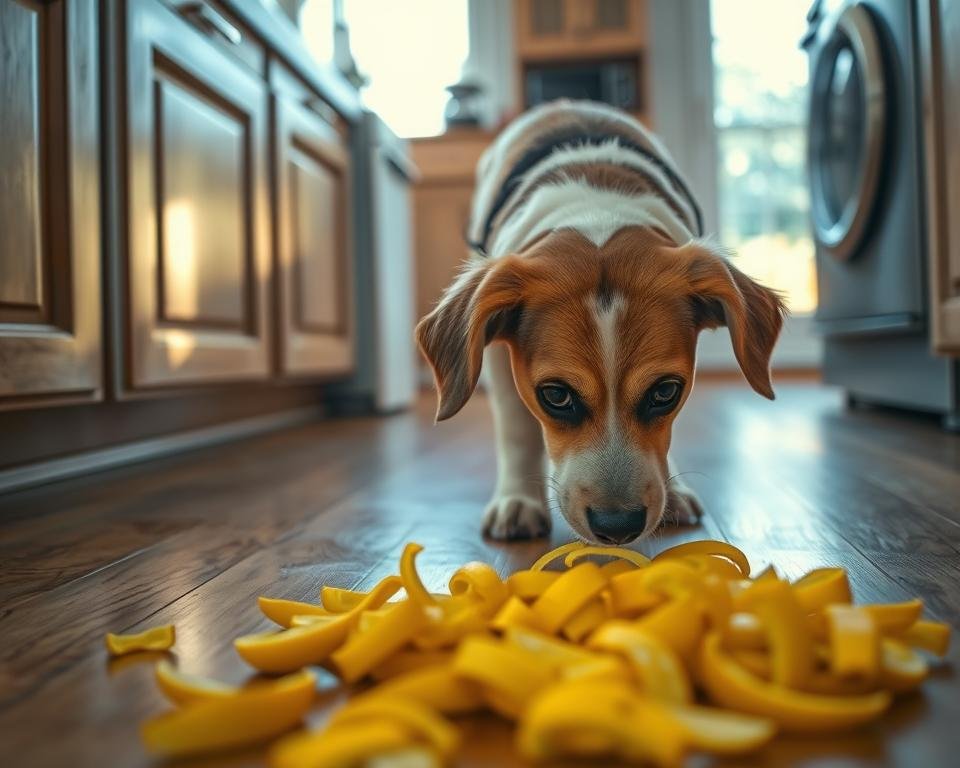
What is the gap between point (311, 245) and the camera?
354 cm

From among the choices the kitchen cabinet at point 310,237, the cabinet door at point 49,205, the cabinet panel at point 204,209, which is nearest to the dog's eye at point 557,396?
the cabinet door at point 49,205

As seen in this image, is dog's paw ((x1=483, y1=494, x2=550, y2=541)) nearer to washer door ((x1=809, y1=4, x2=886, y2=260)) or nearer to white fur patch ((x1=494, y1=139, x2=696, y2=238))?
white fur patch ((x1=494, y1=139, x2=696, y2=238))

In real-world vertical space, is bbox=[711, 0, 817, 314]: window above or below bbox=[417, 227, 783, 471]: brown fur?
above

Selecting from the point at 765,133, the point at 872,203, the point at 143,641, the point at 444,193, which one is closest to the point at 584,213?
the point at 143,641

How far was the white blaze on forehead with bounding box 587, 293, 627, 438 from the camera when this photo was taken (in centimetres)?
137

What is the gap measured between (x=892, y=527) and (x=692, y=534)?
1.05 feet

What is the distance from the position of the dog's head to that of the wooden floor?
0.58 feet

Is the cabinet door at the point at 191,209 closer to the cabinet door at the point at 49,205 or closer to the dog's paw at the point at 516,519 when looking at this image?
the cabinet door at the point at 49,205

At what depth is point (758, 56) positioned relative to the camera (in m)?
6.80

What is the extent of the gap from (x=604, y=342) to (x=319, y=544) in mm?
559

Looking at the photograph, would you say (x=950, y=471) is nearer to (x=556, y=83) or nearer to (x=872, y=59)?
(x=872, y=59)

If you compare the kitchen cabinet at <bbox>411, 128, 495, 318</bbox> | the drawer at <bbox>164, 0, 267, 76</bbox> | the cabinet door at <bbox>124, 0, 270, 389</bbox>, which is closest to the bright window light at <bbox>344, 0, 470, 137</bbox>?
the kitchen cabinet at <bbox>411, 128, 495, 318</bbox>

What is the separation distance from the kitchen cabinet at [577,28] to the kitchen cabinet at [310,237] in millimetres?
2865

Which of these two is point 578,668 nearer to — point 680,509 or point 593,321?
point 593,321
